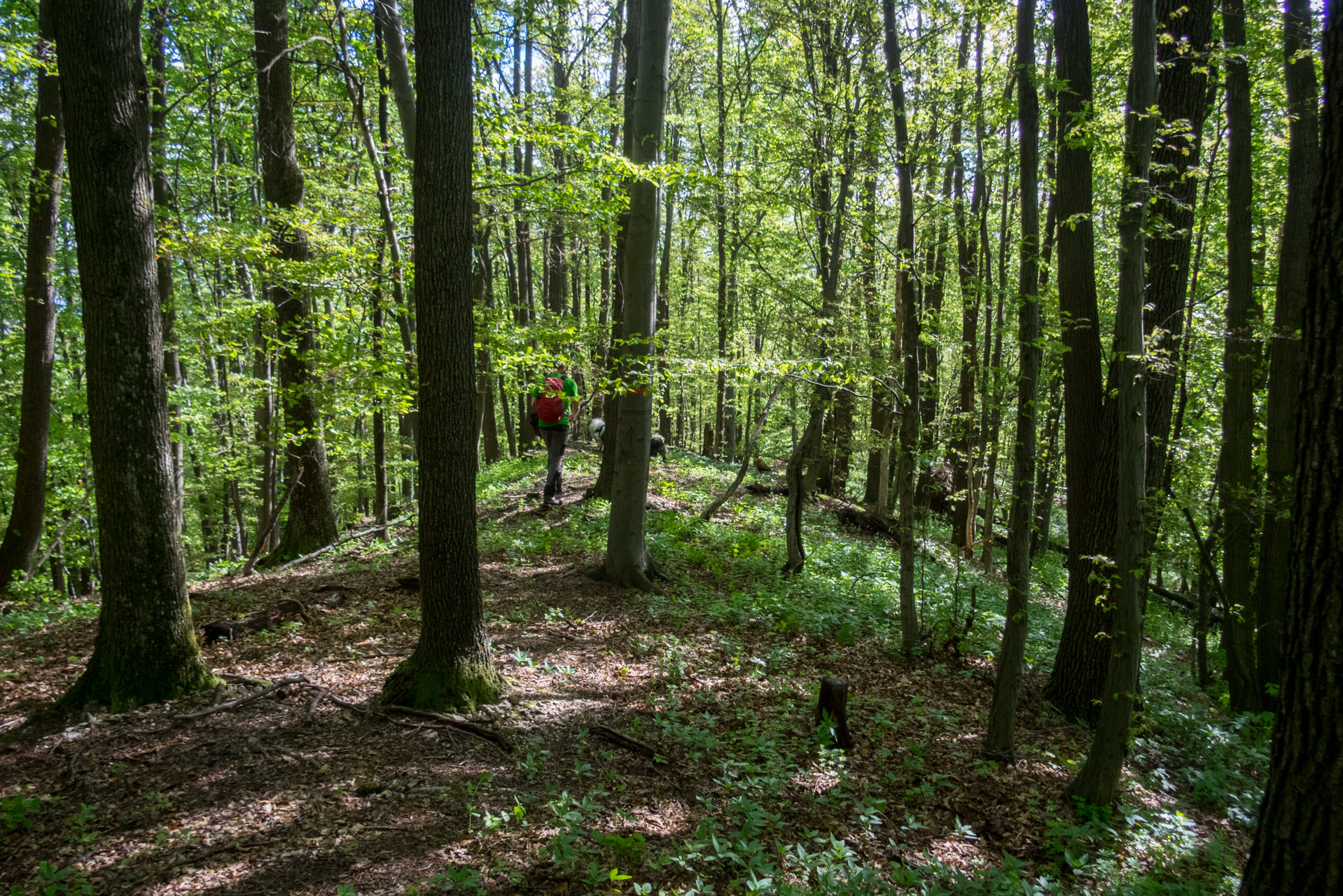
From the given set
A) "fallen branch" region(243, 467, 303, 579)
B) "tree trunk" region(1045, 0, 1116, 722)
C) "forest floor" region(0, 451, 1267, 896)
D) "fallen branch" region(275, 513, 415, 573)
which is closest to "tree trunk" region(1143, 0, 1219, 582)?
"tree trunk" region(1045, 0, 1116, 722)

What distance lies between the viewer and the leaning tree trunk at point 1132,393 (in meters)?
4.29

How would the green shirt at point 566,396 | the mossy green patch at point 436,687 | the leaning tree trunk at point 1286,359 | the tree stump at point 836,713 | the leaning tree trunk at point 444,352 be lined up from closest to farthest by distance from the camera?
the leaning tree trunk at point 444,352 → the mossy green patch at point 436,687 → the tree stump at point 836,713 → the leaning tree trunk at point 1286,359 → the green shirt at point 566,396

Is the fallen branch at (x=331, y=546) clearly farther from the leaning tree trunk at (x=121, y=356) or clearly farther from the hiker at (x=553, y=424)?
the leaning tree trunk at (x=121, y=356)

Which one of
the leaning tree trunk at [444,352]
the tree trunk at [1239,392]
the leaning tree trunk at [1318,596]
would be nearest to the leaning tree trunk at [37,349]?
the leaning tree trunk at [444,352]

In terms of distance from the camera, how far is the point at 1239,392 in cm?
789

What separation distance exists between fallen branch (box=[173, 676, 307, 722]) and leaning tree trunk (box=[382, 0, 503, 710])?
0.83 m

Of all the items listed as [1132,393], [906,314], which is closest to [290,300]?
[906,314]

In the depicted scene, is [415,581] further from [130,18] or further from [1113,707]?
[1113,707]

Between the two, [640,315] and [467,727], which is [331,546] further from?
[467,727]

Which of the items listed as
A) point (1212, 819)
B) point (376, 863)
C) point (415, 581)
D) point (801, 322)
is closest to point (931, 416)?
point (801, 322)

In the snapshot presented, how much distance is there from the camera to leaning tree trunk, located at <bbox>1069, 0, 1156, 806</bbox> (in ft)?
14.1

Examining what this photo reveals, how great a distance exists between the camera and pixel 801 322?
36.1ft

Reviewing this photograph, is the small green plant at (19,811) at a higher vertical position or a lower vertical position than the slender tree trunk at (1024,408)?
lower

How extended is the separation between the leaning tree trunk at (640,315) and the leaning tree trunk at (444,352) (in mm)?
2589
